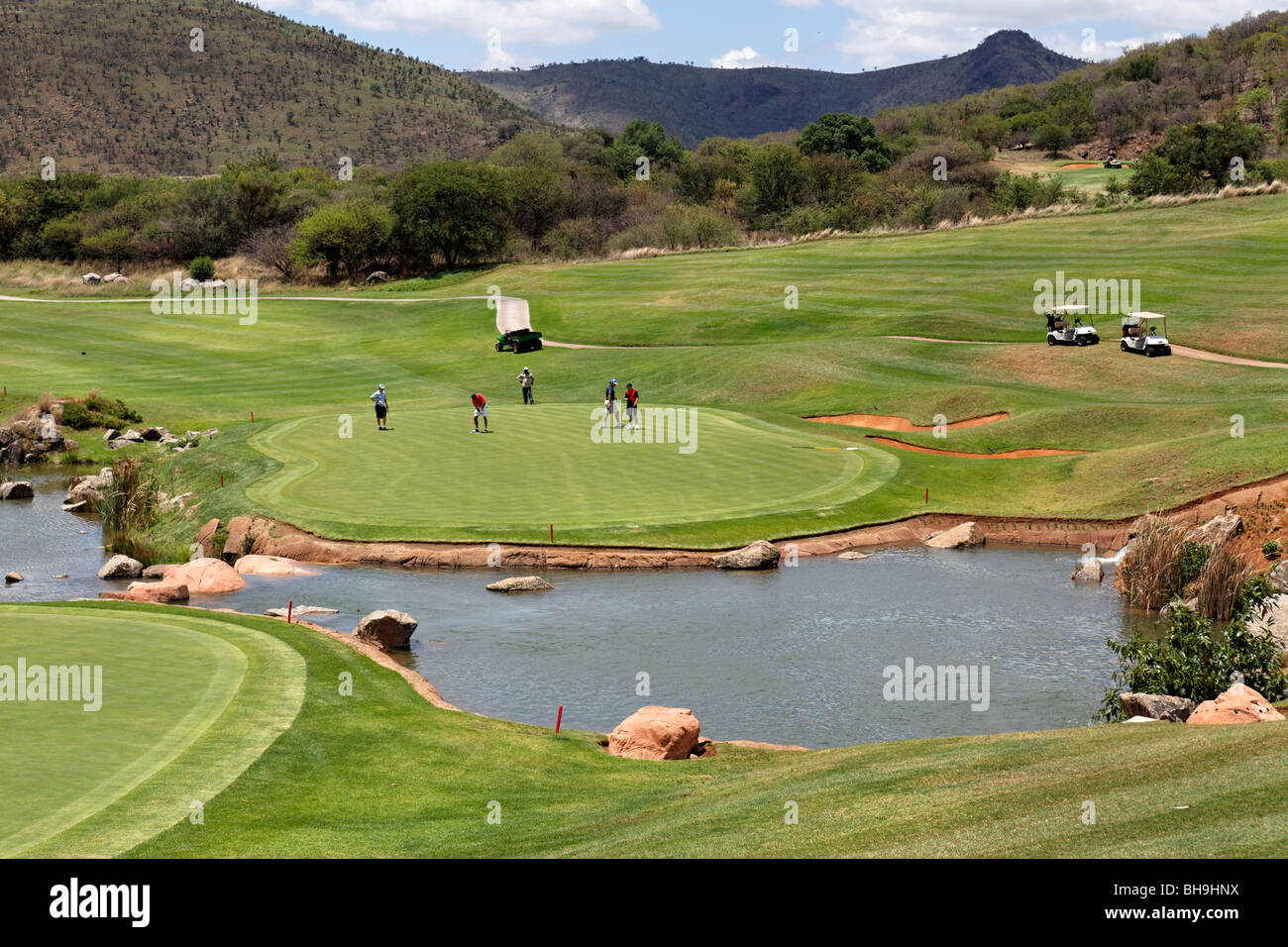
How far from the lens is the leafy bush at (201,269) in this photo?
4392 inches

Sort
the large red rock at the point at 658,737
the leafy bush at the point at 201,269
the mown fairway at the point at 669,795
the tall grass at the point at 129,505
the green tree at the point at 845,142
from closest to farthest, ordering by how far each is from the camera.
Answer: the mown fairway at the point at 669,795 < the large red rock at the point at 658,737 < the tall grass at the point at 129,505 < the leafy bush at the point at 201,269 < the green tree at the point at 845,142

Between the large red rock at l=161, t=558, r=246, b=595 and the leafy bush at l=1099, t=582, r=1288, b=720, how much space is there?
22.0m

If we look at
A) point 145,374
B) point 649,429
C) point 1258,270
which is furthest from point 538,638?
point 1258,270

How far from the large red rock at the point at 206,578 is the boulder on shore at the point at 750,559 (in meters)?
13.2

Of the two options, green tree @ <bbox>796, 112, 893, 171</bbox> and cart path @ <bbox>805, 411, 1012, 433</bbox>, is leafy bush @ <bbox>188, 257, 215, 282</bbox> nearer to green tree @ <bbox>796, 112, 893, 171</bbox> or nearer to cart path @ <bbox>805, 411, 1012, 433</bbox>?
cart path @ <bbox>805, 411, 1012, 433</bbox>

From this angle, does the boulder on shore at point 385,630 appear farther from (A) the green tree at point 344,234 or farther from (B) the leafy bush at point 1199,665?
(A) the green tree at point 344,234

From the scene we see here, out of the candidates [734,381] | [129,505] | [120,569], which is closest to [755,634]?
[120,569]

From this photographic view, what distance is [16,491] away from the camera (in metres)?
51.5

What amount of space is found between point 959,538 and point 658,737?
73.6 feet

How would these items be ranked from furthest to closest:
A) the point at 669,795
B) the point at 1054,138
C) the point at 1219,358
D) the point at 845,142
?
the point at 1054,138
the point at 845,142
the point at 1219,358
the point at 669,795

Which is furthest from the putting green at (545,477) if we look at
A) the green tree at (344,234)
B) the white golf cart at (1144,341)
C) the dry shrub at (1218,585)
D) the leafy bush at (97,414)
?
the green tree at (344,234)

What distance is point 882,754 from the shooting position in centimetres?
1852

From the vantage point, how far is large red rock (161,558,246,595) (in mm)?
34062

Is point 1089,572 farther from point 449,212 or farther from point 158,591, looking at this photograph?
point 449,212
